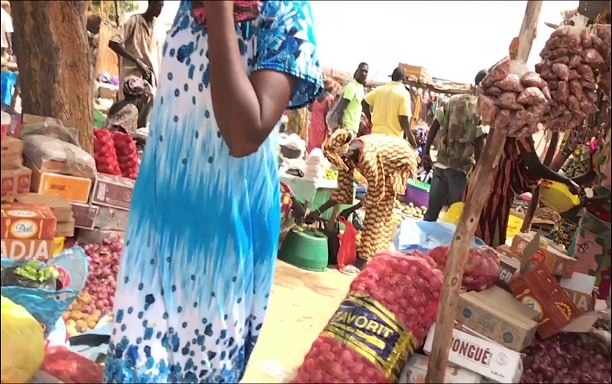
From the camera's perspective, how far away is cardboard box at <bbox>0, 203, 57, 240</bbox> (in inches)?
106

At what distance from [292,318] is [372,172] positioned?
1562 mm

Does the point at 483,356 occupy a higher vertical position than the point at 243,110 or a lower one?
lower

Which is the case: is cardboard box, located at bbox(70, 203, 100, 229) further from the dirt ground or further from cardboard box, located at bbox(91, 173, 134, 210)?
the dirt ground

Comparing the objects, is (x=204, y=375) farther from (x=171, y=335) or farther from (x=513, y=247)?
(x=513, y=247)

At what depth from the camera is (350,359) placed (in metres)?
1.84

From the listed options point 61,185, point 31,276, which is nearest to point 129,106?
point 61,185

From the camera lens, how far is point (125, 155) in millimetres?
4258

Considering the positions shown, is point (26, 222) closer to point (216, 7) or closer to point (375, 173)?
point (216, 7)

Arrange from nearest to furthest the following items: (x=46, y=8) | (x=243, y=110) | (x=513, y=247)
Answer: (x=243, y=110) → (x=513, y=247) → (x=46, y=8)

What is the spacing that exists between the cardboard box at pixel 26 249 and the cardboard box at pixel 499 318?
1.85m

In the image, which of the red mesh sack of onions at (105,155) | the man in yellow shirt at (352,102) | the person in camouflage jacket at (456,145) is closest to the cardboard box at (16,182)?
the red mesh sack of onions at (105,155)

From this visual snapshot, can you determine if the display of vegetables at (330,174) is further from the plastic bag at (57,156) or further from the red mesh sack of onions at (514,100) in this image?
the red mesh sack of onions at (514,100)

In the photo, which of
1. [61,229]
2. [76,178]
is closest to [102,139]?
[76,178]

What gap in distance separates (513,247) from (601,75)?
40.0 inches
